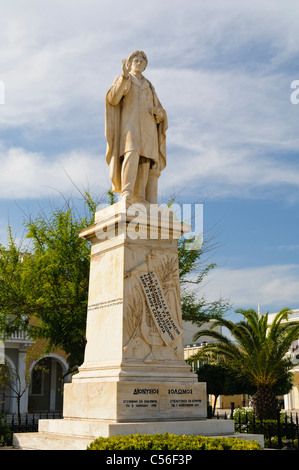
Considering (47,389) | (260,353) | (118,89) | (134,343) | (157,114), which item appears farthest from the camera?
(47,389)

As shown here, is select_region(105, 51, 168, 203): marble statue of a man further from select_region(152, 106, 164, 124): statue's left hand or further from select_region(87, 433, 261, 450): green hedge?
select_region(87, 433, 261, 450): green hedge

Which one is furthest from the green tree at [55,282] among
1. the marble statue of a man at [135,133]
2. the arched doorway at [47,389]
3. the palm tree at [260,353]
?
the arched doorway at [47,389]

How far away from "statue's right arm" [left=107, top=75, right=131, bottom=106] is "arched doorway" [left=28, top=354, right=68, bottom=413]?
22685mm

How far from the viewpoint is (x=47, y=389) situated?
30625mm

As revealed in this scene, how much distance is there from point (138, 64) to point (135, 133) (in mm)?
1264

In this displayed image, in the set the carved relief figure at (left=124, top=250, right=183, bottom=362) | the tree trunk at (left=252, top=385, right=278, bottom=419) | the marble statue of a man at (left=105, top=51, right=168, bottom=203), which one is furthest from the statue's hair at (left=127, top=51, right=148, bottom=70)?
the tree trunk at (left=252, top=385, right=278, bottom=419)

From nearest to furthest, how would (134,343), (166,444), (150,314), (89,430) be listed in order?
(166,444) → (89,430) → (134,343) → (150,314)

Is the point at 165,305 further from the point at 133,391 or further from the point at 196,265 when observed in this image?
the point at 196,265

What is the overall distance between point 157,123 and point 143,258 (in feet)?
8.47

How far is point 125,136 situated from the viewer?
870cm

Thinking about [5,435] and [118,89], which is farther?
[5,435]

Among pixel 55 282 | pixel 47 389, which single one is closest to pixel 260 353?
pixel 55 282

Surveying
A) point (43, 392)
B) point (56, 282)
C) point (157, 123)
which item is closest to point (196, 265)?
point (56, 282)

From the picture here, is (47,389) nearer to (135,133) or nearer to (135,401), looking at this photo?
(135,133)
